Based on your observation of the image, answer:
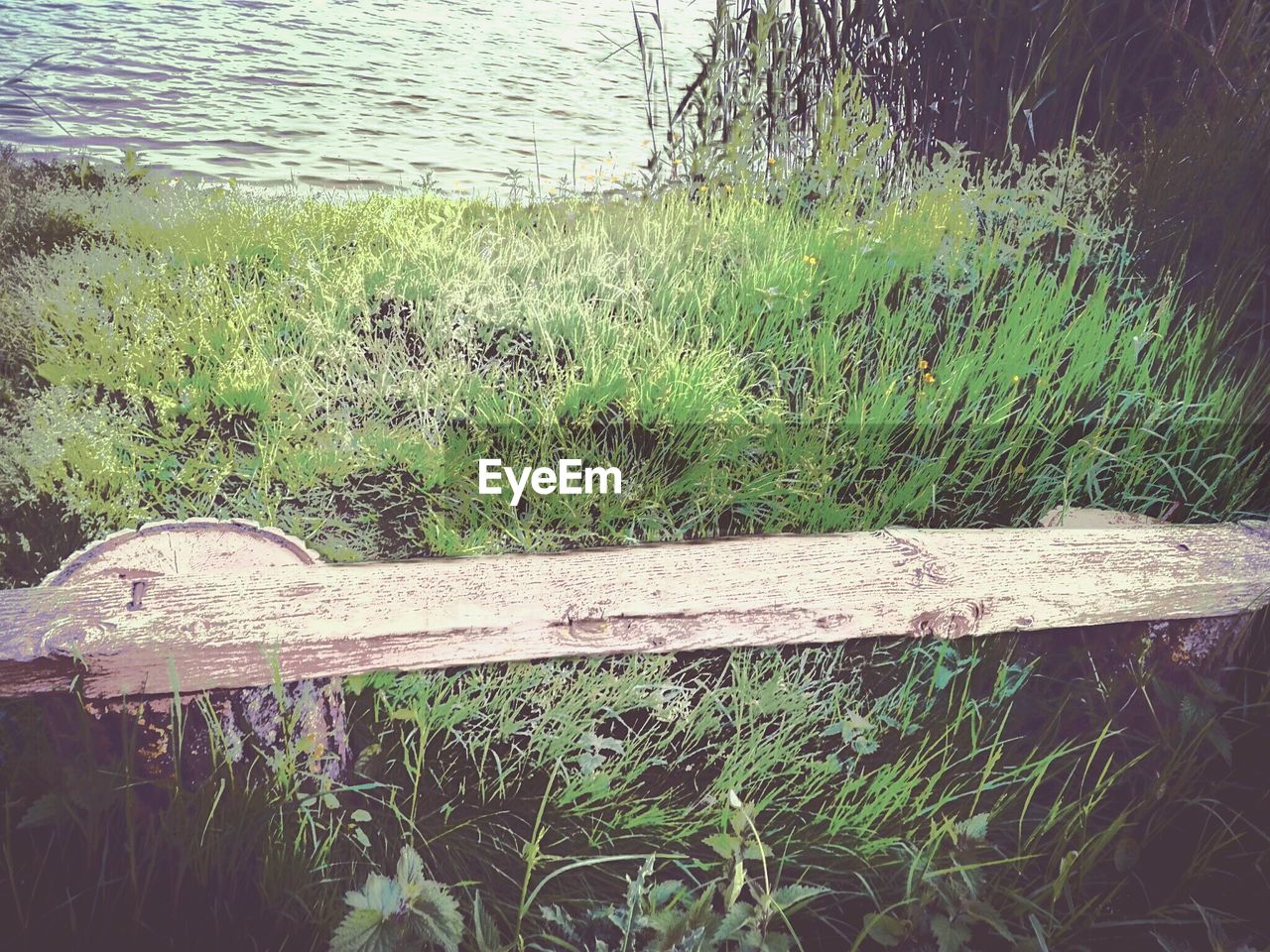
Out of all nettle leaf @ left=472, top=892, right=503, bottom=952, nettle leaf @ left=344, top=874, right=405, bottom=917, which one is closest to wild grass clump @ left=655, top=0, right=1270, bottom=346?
nettle leaf @ left=472, top=892, right=503, bottom=952

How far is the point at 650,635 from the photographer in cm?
179

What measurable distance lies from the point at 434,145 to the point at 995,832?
4.66 metres

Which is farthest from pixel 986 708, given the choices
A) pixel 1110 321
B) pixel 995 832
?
pixel 1110 321

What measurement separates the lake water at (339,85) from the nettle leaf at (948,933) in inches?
120

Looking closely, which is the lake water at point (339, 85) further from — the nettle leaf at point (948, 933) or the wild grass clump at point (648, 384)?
the nettle leaf at point (948, 933)

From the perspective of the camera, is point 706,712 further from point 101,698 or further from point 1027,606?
point 101,698

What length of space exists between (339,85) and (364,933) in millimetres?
4100

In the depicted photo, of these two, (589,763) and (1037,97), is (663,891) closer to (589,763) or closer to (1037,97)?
(589,763)

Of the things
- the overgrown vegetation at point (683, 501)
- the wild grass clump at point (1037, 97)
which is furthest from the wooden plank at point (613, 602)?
the wild grass clump at point (1037, 97)

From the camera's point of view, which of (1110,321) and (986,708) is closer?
(986,708)

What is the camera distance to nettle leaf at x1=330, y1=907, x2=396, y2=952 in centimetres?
143

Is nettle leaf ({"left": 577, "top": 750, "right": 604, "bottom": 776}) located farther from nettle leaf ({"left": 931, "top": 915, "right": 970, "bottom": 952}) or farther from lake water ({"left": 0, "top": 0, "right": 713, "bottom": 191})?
lake water ({"left": 0, "top": 0, "right": 713, "bottom": 191})

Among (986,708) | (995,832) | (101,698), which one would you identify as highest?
(101,698)

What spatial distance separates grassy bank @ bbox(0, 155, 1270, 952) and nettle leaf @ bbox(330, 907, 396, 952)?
1 cm
